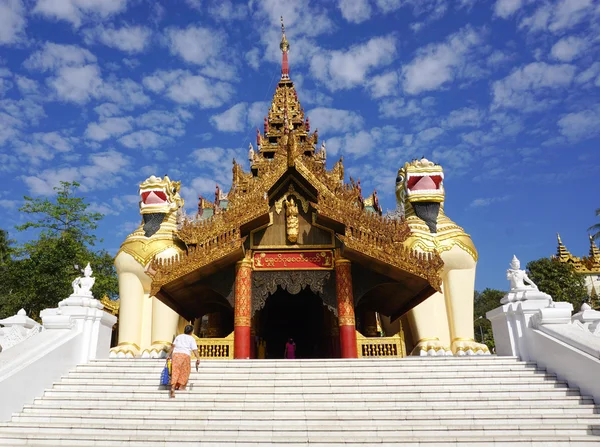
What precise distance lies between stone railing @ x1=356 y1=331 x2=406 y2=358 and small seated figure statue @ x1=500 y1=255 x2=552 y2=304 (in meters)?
2.75

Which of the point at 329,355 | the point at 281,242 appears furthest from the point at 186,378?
the point at 329,355

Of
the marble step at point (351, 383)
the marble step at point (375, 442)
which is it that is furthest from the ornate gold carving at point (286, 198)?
the marble step at point (375, 442)

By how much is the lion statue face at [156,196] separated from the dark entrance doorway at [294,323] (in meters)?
4.68

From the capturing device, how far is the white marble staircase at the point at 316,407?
5.24 m

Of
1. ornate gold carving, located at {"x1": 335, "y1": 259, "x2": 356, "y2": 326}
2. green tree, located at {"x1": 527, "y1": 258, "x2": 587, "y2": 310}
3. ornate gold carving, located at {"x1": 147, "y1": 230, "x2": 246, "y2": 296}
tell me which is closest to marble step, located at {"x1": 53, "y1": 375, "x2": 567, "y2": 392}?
ornate gold carving, located at {"x1": 147, "y1": 230, "x2": 246, "y2": 296}

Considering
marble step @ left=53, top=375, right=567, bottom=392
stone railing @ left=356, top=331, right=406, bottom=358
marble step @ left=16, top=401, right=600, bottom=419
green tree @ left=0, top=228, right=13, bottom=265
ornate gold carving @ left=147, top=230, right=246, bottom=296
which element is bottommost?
marble step @ left=16, top=401, right=600, bottom=419

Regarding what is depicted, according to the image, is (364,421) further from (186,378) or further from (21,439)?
(21,439)

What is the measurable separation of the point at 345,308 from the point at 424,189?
5.13 meters

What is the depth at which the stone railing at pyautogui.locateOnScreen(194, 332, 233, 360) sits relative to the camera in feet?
35.1

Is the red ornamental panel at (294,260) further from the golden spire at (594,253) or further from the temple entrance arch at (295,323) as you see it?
the golden spire at (594,253)

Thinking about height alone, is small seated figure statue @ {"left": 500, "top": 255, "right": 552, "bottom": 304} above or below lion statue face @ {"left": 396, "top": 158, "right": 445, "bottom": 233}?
below

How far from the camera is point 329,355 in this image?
13633mm

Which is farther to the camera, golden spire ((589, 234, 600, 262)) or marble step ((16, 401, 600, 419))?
golden spire ((589, 234, 600, 262))

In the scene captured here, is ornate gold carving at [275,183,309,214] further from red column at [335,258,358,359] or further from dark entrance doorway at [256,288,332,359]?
dark entrance doorway at [256,288,332,359]
